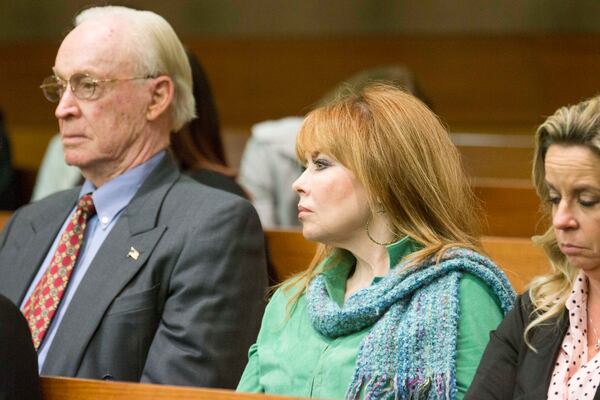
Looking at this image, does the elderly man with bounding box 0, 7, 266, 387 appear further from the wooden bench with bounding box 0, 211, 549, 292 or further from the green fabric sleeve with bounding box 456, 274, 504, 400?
the green fabric sleeve with bounding box 456, 274, 504, 400

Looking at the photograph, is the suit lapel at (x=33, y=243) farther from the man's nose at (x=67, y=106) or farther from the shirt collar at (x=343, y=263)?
the shirt collar at (x=343, y=263)

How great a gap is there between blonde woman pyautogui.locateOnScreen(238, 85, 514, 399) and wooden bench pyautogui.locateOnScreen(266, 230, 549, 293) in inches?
21.5

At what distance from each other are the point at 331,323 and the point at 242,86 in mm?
5132

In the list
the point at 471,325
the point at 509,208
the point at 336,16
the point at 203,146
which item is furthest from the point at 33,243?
the point at 336,16

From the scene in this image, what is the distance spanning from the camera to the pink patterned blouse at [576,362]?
7.61 feet

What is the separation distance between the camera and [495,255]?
136 inches

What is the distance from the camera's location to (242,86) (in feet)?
25.3

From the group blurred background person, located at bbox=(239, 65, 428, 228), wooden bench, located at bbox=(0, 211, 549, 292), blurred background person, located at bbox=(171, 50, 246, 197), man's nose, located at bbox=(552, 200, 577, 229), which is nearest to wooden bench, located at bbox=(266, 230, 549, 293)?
wooden bench, located at bbox=(0, 211, 549, 292)

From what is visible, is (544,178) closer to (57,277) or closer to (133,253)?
(133,253)

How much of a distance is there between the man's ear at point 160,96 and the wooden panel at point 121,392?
1.12 meters

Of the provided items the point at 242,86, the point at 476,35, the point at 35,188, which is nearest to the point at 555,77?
the point at 476,35

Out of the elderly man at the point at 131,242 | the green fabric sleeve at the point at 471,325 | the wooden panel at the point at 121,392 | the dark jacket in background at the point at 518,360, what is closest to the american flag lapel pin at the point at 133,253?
the elderly man at the point at 131,242

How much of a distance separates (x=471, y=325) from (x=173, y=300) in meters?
0.84

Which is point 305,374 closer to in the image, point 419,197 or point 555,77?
point 419,197
